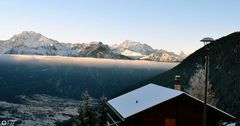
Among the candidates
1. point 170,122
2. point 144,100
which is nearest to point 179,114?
point 170,122

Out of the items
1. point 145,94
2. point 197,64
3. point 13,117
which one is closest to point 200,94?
point 145,94

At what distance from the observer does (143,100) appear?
28359 mm

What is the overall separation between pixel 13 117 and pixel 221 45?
7129cm

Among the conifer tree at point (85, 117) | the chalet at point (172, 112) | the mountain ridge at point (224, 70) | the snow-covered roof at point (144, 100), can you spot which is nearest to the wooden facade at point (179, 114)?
the chalet at point (172, 112)

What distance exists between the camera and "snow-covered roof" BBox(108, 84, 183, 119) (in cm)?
2589

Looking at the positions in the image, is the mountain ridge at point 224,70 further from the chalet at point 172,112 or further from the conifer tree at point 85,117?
the chalet at point 172,112

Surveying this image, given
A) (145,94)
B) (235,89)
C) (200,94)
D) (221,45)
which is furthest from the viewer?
(221,45)

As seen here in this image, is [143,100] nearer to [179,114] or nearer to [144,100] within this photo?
[144,100]

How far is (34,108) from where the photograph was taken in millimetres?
120375

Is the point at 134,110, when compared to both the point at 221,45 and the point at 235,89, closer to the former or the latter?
the point at 235,89

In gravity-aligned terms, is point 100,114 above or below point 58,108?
above

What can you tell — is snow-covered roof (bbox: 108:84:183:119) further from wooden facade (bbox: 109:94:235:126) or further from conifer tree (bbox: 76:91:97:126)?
conifer tree (bbox: 76:91:97:126)

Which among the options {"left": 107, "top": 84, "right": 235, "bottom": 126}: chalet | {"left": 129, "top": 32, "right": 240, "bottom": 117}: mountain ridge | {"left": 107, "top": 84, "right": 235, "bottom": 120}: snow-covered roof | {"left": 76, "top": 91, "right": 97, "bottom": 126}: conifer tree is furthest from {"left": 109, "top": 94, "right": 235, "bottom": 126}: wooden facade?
{"left": 129, "top": 32, "right": 240, "bottom": 117}: mountain ridge

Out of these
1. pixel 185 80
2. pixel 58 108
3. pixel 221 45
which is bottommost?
pixel 58 108
